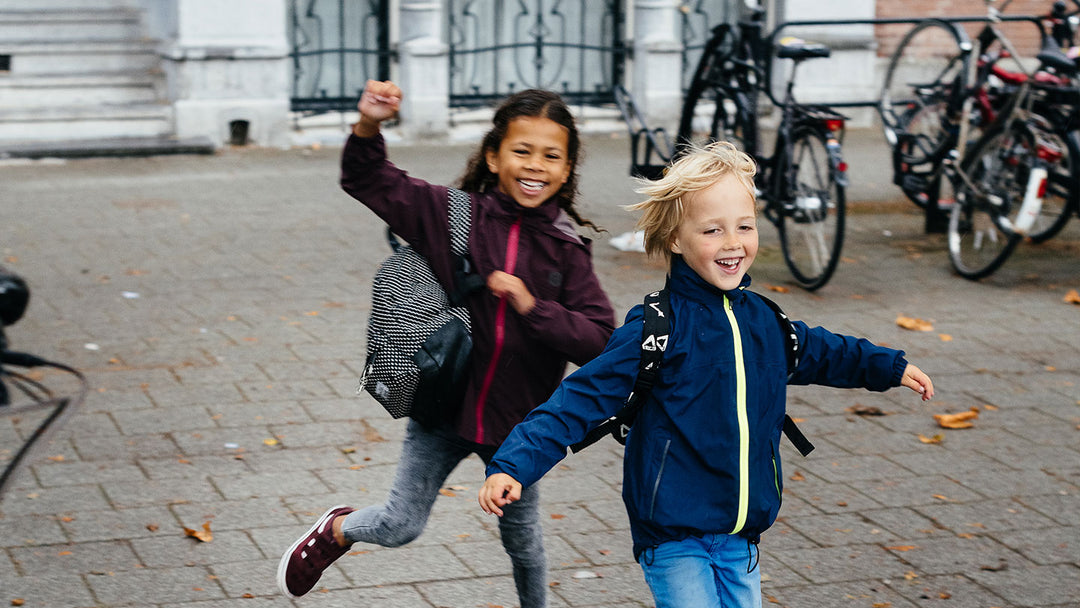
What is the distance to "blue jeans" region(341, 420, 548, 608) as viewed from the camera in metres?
3.46

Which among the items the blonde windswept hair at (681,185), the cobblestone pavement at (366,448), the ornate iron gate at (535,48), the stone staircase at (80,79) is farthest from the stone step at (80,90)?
the blonde windswept hair at (681,185)

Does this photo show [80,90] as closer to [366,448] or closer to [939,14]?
[366,448]

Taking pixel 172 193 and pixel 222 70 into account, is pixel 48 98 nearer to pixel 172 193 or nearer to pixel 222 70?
pixel 222 70

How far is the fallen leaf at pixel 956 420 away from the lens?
5.64m

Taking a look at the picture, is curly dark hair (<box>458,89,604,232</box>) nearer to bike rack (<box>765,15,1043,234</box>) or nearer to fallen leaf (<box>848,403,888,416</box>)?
fallen leaf (<box>848,403,888,416</box>)

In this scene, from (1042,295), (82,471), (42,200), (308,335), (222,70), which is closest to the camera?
(82,471)

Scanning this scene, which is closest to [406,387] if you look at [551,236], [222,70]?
[551,236]

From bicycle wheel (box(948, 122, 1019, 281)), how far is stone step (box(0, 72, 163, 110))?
26.5 feet

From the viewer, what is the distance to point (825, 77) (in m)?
15.3

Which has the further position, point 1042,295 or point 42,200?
point 42,200

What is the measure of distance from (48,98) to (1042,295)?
30.4ft

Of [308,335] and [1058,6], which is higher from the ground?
[1058,6]

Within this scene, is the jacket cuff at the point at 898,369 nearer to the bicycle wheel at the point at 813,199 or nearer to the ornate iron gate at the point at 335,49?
the bicycle wheel at the point at 813,199

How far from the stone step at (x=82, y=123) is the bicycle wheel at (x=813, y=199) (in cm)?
707
